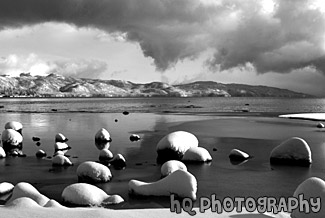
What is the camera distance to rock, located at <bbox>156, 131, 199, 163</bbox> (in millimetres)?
26938

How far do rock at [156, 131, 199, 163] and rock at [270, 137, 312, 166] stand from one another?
6717mm

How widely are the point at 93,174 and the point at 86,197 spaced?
15.6 ft

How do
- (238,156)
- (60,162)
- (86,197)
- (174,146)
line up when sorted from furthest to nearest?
(238,156) < (174,146) < (60,162) < (86,197)

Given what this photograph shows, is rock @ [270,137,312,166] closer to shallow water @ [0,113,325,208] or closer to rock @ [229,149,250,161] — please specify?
shallow water @ [0,113,325,208]

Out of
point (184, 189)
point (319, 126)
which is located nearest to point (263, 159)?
point (184, 189)

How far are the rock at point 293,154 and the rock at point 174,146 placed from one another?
6.72 m

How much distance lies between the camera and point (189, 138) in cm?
2814

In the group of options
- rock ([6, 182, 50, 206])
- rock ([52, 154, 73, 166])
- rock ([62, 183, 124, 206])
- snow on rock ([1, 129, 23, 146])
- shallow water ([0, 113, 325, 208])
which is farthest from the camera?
snow on rock ([1, 129, 23, 146])

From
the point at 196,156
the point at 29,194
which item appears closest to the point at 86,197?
the point at 29,194

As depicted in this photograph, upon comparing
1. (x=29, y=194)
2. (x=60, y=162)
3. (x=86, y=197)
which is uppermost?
(x=60, y=162)

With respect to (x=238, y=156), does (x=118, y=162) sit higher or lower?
lower

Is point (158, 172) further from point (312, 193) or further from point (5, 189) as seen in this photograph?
point (312, 193)

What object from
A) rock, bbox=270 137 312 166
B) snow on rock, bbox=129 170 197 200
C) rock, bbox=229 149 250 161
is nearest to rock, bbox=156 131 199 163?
rock, bbox=229 149 250 161

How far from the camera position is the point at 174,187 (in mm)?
16406
